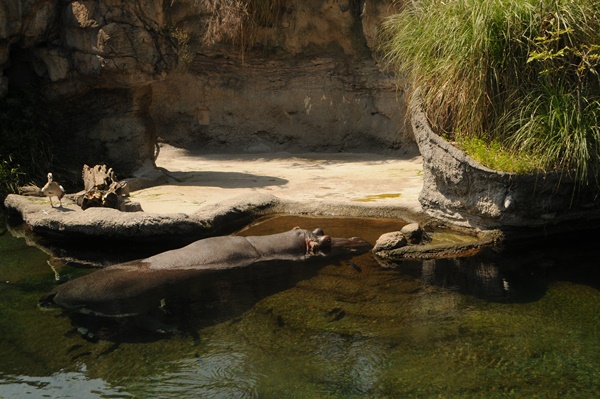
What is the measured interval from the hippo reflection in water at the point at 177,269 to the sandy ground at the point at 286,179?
111 centimetres

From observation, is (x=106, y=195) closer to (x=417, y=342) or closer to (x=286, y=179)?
(x=286, y=179)

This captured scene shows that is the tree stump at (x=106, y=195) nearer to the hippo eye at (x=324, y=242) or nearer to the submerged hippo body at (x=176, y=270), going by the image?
the submerged hippo body at (x=176, y=270)

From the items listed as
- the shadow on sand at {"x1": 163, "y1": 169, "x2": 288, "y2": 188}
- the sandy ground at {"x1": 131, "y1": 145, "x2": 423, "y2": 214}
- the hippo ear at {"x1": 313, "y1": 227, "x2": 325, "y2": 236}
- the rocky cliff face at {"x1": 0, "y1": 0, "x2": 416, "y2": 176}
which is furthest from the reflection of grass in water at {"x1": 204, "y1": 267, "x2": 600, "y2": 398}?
the rocky cliff face at {"x1": 0, "y1": 0, "x2": 416, "y2": 176}

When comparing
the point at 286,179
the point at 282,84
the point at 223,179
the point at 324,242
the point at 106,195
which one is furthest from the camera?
the point at 282,84

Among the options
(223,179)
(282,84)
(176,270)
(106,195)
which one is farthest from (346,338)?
(282,84)

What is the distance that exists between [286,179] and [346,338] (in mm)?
5148

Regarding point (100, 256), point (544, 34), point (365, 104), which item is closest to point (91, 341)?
point (100, 256)

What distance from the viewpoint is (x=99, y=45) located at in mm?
9281

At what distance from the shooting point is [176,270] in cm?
609

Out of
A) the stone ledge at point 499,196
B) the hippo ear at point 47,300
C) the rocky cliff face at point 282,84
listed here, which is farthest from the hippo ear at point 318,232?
the rocky cliff face at point 282,84

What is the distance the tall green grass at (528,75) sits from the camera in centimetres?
645

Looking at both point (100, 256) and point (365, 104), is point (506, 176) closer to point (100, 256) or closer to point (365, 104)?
point (100, 256)

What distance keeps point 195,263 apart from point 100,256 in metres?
1.18

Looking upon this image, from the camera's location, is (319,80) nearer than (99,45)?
No
